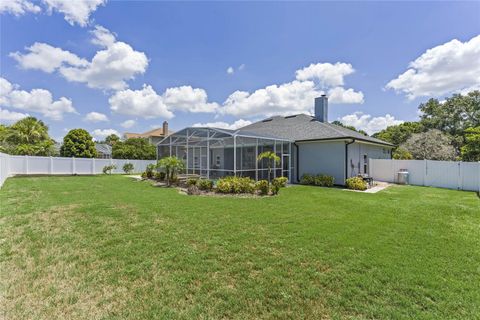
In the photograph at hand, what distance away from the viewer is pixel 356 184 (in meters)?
12.5

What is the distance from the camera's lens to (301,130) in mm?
16828

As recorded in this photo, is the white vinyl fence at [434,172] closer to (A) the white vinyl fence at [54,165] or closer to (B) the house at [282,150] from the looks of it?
(B) the house at [282,150]

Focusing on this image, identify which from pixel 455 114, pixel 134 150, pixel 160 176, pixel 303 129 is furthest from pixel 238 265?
pixel 455 114

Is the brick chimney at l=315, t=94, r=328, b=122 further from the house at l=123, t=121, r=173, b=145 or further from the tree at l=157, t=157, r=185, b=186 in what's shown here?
the house at l=123, t=121, r=173, b=145

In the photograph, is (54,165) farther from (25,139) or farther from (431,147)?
(431,147)

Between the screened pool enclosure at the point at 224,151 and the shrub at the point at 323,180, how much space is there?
187cm

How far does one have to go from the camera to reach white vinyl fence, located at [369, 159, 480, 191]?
1227cm

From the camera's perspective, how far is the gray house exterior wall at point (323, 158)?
13.8m

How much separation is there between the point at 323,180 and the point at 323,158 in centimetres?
151

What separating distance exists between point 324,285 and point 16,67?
17195 millimetres

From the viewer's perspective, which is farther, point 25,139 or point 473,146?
point 25,139

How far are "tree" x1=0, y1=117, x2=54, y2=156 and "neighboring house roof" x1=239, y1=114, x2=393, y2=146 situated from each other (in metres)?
20.4

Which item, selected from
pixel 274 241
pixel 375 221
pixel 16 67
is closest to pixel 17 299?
pixel 274 241

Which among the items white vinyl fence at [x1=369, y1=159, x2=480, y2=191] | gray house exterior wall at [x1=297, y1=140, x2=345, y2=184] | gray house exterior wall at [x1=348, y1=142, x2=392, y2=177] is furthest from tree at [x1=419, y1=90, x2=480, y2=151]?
gray house exterior wall at [x1=297, y1=140, x2=345, y2=184]
